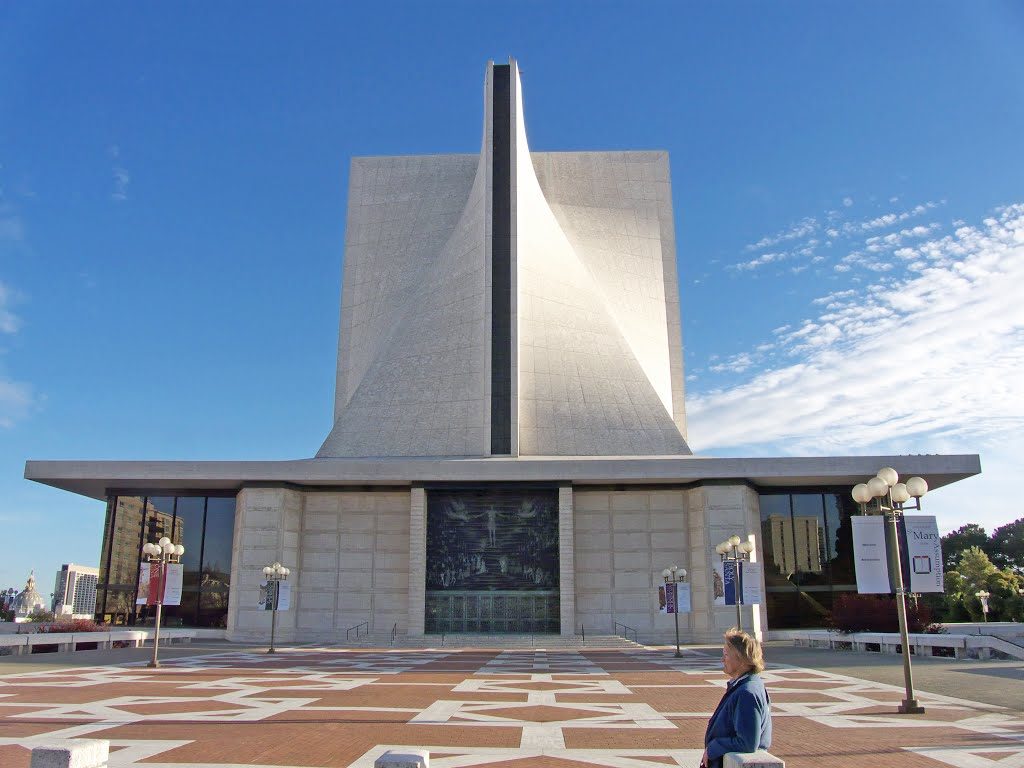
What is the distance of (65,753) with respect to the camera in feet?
19.3

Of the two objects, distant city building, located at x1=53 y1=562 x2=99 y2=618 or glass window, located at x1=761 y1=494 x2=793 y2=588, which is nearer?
glass window, located at x1=761 y1=494 x2=793 y2=588

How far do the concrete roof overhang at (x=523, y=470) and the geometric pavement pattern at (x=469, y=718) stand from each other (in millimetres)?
13856

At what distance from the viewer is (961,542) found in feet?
247

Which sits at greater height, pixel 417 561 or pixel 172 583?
pixel 417 561

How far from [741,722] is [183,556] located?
3526 cm

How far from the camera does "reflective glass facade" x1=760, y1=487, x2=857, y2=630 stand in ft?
114

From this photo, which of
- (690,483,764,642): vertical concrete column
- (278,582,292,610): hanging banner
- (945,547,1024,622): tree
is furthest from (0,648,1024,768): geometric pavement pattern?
(945,547,1024,622): tree

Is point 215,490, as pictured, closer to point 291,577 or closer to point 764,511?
point 291,577

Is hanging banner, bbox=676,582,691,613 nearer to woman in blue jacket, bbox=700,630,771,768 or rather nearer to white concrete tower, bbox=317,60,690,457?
white concrete tower, bbox=317,60,690,457

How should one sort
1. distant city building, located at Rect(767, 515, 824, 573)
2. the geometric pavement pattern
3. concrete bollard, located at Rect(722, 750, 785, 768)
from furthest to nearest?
distant city building, located at Rect(767, 515, 824, 573) → the geometric pavement pattern → concrete bollard, located at Rect(722, 750, 785, 768)

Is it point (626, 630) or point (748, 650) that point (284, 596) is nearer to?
point (626, 630)

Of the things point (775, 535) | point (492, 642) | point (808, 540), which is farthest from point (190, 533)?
point (808, 540)

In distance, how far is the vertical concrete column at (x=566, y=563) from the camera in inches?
1287

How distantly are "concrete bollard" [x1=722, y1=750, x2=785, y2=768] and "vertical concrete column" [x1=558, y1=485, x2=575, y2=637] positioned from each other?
92.8 ft
